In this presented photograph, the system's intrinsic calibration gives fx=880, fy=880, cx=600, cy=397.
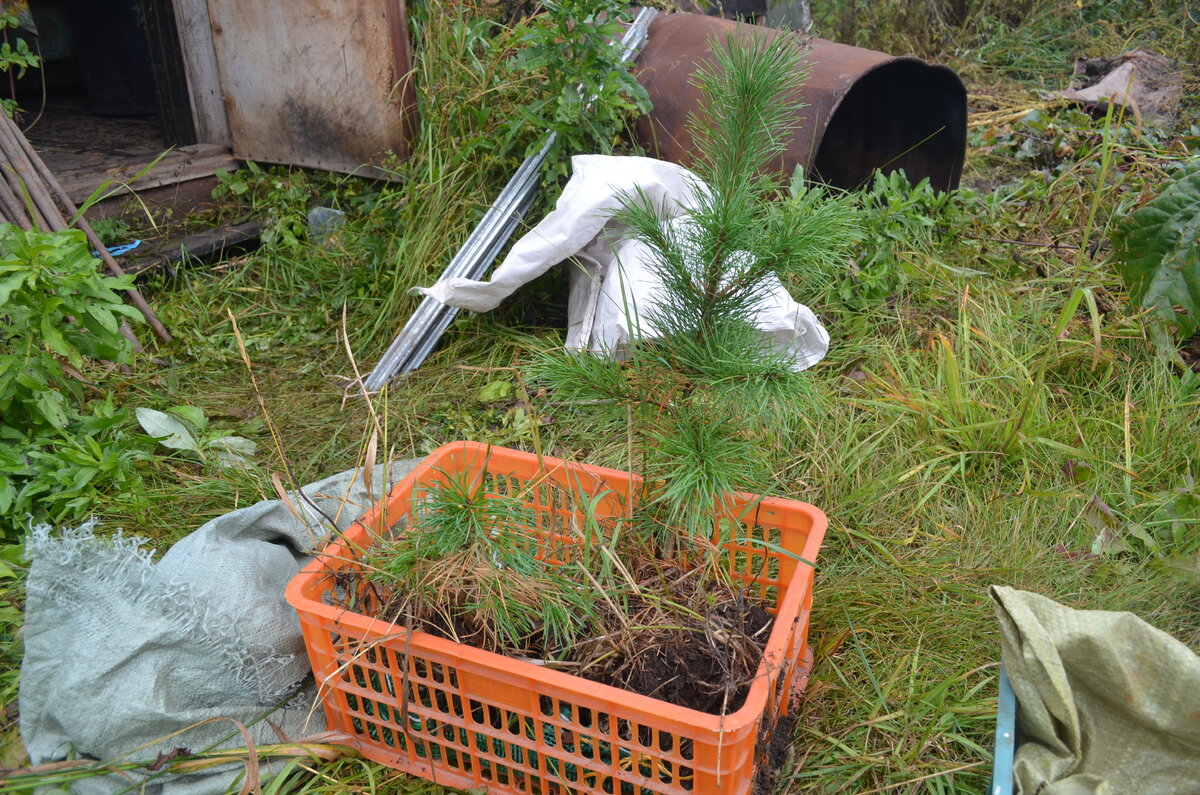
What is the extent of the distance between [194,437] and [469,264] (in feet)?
3.01

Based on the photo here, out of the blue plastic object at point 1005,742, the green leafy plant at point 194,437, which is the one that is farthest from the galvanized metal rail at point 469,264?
the blue plastic object at point 1005,742

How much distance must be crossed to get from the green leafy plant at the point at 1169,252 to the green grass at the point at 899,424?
0.45ft

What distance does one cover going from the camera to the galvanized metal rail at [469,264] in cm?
262

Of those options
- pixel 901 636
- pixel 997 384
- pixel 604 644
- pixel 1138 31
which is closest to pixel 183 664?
pixel 604 644

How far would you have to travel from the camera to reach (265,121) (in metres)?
3.50

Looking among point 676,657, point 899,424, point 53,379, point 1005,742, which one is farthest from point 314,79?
point 1005,742

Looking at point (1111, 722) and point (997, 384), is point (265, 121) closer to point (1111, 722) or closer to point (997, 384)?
point (997, 384)

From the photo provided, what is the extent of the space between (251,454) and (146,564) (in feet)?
2.40

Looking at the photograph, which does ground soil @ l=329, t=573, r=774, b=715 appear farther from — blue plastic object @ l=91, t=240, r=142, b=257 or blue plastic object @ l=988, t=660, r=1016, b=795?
blue plastic object @ l=91, t=240, r=142, b=257

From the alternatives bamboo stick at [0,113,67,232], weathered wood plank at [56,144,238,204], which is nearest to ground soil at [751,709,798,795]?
bamboo stick at [0,113,67,232]

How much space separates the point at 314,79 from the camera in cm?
328

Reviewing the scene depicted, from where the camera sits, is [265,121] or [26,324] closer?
[26,324]

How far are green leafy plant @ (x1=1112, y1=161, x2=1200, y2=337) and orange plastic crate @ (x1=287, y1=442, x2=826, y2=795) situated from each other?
50.7 inches

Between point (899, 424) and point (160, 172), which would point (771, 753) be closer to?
point (899, 424)
